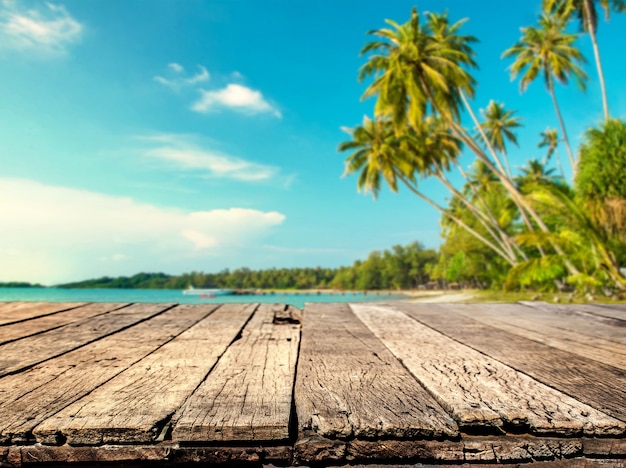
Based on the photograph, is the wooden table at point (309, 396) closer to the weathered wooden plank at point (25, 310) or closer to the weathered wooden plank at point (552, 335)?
the weathered wooden plank at point (552, 335)

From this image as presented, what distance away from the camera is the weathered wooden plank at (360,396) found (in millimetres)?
718

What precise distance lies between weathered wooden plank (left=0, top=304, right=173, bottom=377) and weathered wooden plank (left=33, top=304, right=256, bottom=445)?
1.04 ft

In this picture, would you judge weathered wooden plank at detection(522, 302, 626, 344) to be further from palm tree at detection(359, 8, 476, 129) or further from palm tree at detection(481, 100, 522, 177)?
palm tree at detection(481, 100, 522, 177)

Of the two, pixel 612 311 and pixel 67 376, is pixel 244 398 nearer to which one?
pixel 67 376

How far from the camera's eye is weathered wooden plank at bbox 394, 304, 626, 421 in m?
0.91

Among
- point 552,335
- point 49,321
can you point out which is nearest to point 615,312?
point 552,335

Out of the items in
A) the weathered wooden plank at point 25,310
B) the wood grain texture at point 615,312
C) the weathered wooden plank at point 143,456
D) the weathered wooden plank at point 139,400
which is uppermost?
the weathered wooden plank at point 25,310

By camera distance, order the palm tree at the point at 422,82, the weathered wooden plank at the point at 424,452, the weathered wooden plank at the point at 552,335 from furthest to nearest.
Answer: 1. the palm tree at the point at 422,82
2. the weathered wooden plank at the point at 552,335
3. the weathered wooden plank at the point at 424,452

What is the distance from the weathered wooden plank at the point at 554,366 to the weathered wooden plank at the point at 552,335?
0.20ft

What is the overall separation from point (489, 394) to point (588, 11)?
71.0 feet

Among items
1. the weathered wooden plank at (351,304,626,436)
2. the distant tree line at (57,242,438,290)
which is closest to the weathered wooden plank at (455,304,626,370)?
the weathered wooden plank at (351,304,626,436)

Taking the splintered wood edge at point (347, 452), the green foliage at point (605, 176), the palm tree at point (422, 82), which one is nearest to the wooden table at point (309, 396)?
the splintered wood edge at point (347, 452)

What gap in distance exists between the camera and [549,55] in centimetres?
2053

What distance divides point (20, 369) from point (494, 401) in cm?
119
